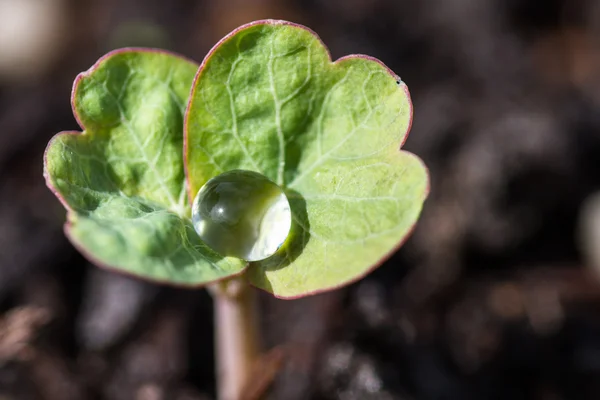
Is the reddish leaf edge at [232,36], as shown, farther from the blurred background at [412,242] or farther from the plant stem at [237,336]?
the blurred background at [412,242]

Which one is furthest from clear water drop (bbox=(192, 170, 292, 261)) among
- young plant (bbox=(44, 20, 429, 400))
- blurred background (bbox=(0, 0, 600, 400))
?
blurred background (bbox=(0, 0, 600, 400))

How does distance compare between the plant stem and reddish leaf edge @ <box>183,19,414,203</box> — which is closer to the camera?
reddish leaf edge @ <box>183,19,414,203</box>

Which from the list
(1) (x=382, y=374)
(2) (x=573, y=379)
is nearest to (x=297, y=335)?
(1) (x=382, y=374)

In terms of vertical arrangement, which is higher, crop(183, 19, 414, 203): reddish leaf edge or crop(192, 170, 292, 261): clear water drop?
crop(183, 19, 414, 203): reddish leaf edge

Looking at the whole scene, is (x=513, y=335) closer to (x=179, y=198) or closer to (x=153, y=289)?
(x=153, y=289)

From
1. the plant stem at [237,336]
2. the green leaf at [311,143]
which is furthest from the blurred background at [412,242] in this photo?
the green leaf at [311,143]

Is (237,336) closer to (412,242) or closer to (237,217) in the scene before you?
(237,217)

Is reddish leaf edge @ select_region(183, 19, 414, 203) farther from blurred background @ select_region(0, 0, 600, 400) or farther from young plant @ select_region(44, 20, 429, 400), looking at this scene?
blurred background @ select_region(0, 0, 600, 400)

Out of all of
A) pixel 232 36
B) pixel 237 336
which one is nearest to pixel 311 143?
pixel 232 36
